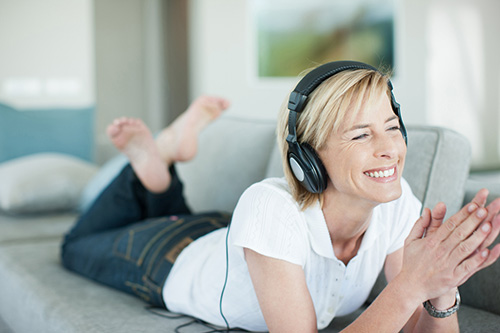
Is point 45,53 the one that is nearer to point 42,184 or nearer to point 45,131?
point 45,131

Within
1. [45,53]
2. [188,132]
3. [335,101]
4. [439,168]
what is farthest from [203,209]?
[45,53]

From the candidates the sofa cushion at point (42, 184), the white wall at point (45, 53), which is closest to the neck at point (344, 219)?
the sofa cushion at point (42, 184)

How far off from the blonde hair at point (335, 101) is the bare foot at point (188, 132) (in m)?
0.88

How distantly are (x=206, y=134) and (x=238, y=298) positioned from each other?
1.07m

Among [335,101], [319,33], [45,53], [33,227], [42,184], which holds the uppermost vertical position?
[319,33]

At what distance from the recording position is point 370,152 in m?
1.04

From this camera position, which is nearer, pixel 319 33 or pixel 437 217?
pixel 437 217

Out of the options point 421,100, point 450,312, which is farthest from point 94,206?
point 421,100

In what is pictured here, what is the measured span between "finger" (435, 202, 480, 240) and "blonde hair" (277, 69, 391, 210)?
24cm

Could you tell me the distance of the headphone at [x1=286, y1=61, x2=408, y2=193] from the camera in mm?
1039

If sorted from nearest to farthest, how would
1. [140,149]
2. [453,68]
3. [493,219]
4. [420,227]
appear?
[493,219]
[420,227]
[140,149]
[453,68]

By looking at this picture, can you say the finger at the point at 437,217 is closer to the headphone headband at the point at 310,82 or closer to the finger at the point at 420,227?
the finger at the point at 420,227

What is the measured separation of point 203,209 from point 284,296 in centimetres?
107

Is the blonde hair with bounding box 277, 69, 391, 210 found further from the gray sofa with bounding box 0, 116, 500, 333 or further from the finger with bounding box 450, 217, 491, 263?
the gray sofa with bounding box 0, 116, 500, 333
